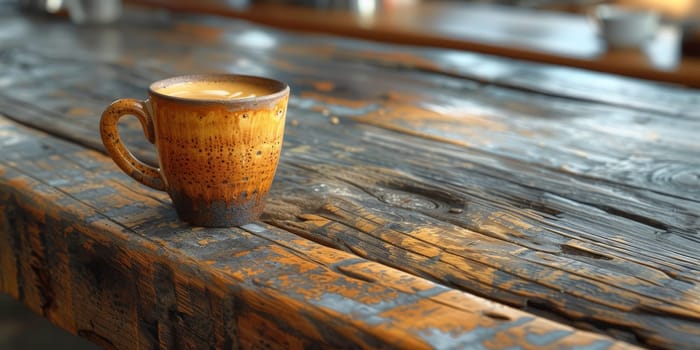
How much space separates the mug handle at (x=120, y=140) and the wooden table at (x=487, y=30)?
1.11 m

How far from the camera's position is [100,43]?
1.69 metres

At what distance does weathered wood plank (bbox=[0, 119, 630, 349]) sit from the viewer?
1.63 feet

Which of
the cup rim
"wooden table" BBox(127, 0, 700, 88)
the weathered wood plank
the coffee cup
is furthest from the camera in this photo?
the coffee cup

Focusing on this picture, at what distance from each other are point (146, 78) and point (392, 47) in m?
0.61

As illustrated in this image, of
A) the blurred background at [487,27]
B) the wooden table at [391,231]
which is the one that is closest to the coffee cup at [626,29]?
the blurred background at [487,27]

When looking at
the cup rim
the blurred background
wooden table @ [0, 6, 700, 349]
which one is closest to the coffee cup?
the blurred background

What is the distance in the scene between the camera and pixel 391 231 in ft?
2.18

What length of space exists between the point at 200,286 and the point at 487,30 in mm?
1544

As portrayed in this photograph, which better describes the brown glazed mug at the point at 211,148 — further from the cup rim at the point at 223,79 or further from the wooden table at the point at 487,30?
the wooden table at the point at 487,30

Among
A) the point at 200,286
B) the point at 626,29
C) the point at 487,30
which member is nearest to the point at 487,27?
the point at 487,30

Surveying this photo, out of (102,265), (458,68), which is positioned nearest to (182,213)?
(102,265)

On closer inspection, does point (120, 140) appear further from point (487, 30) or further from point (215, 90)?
point (487, 30)

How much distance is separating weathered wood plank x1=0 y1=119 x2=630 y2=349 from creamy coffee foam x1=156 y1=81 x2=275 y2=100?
0.11m

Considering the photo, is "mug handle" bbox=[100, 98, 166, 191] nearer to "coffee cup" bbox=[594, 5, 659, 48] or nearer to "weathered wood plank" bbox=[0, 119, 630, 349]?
"weathered wood plank" bbox=[0, 119, 630, 349]
